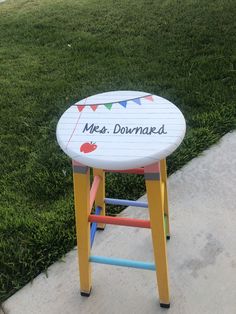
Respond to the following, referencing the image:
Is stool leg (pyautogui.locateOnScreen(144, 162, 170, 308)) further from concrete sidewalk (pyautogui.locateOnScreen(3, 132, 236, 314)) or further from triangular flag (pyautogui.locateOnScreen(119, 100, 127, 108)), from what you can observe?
triangular flag (pyautogui.locateOnScreen(119, 100, 127, 108))

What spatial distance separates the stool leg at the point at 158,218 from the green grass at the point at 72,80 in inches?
25.4

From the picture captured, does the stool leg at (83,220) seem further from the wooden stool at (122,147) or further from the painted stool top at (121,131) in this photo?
the painted stool top at (121,131)

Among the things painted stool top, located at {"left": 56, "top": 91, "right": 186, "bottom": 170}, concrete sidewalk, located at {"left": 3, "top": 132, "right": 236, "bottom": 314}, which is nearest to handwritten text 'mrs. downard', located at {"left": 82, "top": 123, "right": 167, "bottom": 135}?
painted stool top, located at {"left": 56, "top": 91, "right": 186, "bottom": 170}

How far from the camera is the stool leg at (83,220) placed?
5.59ft

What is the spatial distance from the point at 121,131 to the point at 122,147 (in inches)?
5.0

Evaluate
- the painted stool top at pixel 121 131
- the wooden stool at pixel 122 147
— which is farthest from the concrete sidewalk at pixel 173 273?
the painted stool top at pixel 121 131

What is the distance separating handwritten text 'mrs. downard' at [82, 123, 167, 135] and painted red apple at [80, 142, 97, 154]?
97 millimetres

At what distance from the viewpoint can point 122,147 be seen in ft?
5.34

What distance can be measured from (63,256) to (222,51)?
113 inches

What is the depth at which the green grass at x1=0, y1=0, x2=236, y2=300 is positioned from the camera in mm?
2444

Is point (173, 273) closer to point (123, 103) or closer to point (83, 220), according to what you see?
point (83, 220)

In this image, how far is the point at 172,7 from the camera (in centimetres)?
562

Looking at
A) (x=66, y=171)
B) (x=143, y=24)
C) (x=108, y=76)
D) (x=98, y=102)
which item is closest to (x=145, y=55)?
(x=108, y=76)

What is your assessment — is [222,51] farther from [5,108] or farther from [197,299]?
[197,299]
